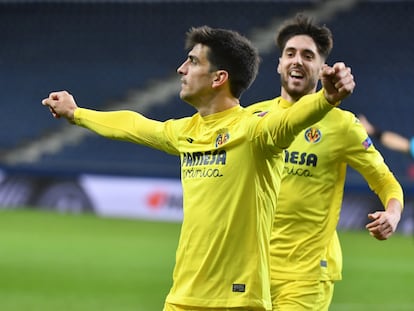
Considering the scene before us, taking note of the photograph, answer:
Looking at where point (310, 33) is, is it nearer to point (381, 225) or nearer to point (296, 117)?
point (381, 225)

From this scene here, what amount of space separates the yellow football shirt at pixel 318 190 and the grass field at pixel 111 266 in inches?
189

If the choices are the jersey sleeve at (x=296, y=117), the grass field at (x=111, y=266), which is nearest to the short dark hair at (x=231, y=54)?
the jersey sleeve at (x=296, y=117)

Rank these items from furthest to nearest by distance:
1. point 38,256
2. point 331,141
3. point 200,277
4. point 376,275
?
point 38,256 < point 376,275 < point 331,141 < point 200,277

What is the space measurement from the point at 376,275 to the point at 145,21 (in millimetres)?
13875

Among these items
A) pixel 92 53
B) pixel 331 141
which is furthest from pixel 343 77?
pixel 92 53

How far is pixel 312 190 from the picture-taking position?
18.8 feet

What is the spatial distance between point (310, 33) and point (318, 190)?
3.22 ft

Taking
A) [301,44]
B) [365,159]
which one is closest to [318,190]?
[365,159]

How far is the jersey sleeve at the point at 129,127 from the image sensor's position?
5.11 metres

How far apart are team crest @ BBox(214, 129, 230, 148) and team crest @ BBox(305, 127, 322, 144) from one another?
1.21m

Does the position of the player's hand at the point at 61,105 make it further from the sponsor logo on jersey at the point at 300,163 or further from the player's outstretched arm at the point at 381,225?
the player's outstretched arm at the point at 381,225

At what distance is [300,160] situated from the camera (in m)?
5.79

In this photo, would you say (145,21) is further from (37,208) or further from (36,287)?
(36,287)

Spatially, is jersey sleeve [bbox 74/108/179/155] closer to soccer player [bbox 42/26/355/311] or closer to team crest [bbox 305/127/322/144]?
soccer player [bbox 42/26/355/311]
